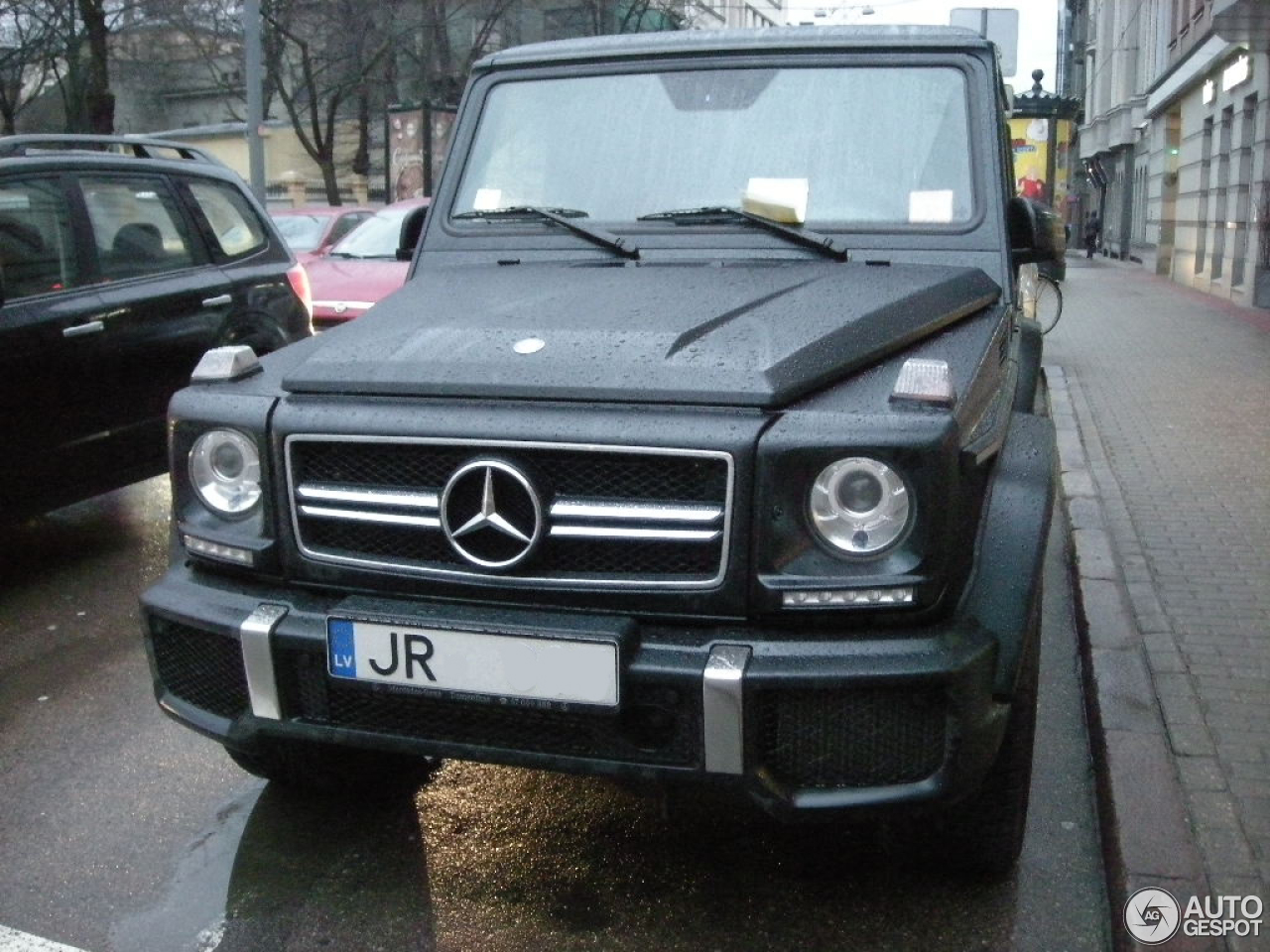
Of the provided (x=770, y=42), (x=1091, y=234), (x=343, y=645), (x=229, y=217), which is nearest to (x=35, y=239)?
(x=229, y=217)

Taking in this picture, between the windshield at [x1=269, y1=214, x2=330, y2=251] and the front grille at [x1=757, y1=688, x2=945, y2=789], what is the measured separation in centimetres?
1199

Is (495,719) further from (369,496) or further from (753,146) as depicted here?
(753,146)

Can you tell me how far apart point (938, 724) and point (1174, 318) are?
16959 mm

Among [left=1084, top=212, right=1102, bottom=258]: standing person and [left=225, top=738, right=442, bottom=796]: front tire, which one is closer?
[left=225, top=738, right=442, bottom=796]: front tire

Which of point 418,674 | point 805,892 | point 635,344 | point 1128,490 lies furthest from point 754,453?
point 1128,490

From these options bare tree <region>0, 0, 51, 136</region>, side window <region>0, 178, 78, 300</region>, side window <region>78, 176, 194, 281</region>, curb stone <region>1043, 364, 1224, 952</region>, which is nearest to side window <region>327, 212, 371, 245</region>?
side window <region>78, 176, 194, 281</region>

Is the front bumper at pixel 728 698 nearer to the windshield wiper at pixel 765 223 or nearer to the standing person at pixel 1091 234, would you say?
the windshield wiper at pixel 765 223

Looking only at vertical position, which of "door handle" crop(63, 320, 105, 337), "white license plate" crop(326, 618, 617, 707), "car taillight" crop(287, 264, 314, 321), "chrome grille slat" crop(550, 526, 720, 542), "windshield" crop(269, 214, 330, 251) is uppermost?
"windshield" crop(269, 214, 330, 251)

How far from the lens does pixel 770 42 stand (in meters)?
3.82

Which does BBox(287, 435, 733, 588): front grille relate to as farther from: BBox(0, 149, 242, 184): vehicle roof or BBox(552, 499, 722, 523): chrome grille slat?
BBox(0, 149, 242, 184): vehicle roof

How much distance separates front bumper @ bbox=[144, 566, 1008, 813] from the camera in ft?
7.97

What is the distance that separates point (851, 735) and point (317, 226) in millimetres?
12708

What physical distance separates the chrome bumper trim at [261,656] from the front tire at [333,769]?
1.78 feet

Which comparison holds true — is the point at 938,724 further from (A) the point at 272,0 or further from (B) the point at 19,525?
(A) the point at 272,0
